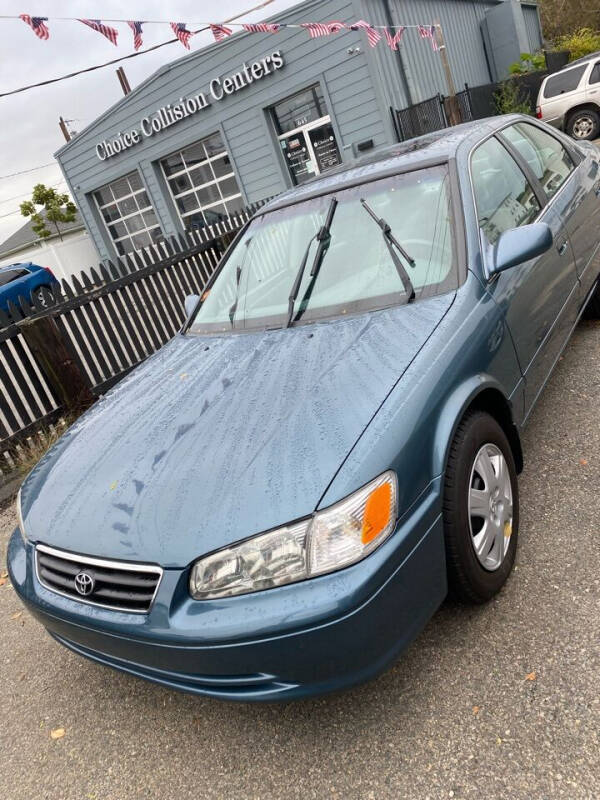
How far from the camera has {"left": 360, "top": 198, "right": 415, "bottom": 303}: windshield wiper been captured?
2.54 m

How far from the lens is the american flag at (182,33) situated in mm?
6801

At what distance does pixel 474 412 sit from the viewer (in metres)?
2.28

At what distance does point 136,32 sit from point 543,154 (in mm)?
4760

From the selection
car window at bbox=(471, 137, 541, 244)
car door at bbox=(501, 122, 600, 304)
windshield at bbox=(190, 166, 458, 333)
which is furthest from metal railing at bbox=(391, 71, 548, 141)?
windshield at bbox=(190, 166, 458, 333)

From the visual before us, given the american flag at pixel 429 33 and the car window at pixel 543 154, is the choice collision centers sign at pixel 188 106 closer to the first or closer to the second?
the american flag at pixel 429 33

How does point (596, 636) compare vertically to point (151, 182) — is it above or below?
below

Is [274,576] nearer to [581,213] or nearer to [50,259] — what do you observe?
[581,213]

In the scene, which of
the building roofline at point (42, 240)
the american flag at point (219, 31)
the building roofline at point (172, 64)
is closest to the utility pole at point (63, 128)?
the building roofline at point (42, 240)

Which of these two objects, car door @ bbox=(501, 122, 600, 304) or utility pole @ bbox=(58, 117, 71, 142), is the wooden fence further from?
utility pole @ bbox=(58, 117, 71, 142)

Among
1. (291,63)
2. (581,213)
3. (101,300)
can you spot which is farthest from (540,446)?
(291,63)

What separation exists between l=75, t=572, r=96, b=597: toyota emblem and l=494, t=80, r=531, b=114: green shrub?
679 inches

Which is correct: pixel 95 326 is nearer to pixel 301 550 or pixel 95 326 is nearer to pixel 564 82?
pixel 301 550

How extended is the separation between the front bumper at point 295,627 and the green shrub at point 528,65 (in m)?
20.5

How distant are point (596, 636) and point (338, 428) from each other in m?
1.14
